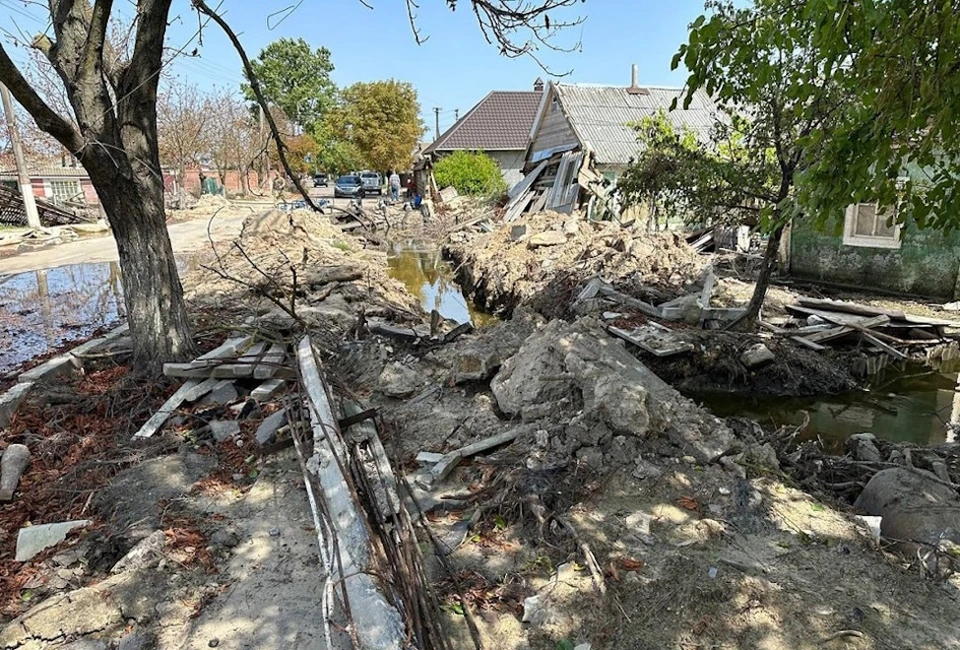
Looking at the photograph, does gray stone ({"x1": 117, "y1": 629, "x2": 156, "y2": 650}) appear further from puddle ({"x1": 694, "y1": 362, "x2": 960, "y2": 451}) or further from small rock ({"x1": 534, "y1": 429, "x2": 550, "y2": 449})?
puddle ({"x1": 694, "y1": 362, "x2": 960, "y2": 451})

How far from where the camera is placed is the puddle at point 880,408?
7297mm

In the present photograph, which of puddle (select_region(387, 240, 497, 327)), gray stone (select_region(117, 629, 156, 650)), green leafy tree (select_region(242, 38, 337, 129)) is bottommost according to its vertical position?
puddle (select_region(387, 240, 497, 327))

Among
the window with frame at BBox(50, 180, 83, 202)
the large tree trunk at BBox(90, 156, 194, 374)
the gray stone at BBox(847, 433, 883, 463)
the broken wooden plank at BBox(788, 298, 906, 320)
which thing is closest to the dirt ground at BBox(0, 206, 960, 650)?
the large tree trunk at BBox(90, 156, 194, 374)

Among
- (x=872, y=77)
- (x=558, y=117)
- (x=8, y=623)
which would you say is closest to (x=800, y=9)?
(x=872, y=77)

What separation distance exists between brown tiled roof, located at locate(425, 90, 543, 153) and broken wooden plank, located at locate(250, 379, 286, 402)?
2779cm

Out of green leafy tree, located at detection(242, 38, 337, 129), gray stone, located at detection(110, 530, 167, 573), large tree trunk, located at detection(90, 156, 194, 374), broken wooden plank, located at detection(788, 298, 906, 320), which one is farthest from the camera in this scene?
green leafy tree, located at detection(242, 38, 337, 129)

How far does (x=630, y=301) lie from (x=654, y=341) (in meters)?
1.59

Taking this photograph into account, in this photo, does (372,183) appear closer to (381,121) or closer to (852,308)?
(381,121)

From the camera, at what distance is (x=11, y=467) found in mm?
4324

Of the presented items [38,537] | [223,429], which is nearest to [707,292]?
[223,429]

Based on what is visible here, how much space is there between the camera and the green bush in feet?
93.4

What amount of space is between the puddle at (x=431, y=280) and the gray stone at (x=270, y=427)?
7100 mm

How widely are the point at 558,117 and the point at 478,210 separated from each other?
4.94 m

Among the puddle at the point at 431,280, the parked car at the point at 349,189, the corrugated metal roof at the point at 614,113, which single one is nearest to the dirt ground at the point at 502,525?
the puddle at the point at 431,280
